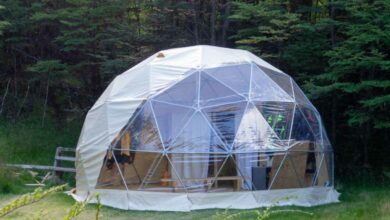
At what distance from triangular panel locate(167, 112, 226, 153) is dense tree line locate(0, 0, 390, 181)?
380 centimetres

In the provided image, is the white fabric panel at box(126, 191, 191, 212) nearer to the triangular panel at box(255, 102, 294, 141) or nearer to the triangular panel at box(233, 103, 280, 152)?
the triangular panel at box(233, 103, 280, 152)

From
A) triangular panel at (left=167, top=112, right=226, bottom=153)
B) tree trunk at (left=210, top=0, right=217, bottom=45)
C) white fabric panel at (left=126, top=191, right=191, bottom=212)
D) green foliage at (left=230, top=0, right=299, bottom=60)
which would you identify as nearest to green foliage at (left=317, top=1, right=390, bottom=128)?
green foliage at (left=230, top=0, right=299, bottom=60)

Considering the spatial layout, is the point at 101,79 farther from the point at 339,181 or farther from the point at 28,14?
the point at 339,181

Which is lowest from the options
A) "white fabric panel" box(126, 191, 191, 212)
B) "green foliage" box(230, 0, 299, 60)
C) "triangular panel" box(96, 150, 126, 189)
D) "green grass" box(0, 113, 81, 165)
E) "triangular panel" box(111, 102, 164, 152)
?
"green grass" box(0, 113, 81, 165)

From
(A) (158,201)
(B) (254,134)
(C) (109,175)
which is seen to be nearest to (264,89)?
(B) (254,134)

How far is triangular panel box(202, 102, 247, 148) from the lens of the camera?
988 centimetres

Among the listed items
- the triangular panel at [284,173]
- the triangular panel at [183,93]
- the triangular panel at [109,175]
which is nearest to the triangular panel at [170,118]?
the triangular panel at [183,93]

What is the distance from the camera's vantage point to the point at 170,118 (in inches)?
400

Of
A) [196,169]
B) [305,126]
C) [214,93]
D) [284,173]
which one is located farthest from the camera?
[305,126]

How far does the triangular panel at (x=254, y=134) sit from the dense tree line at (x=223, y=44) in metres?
2.82

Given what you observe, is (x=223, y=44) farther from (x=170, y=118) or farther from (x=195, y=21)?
(x=170, y=118)

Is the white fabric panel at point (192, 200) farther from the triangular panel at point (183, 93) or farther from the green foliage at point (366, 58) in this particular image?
the green foliage at point (366, 58)

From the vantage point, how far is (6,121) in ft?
58.7

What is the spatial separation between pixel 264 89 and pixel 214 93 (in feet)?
3.86
